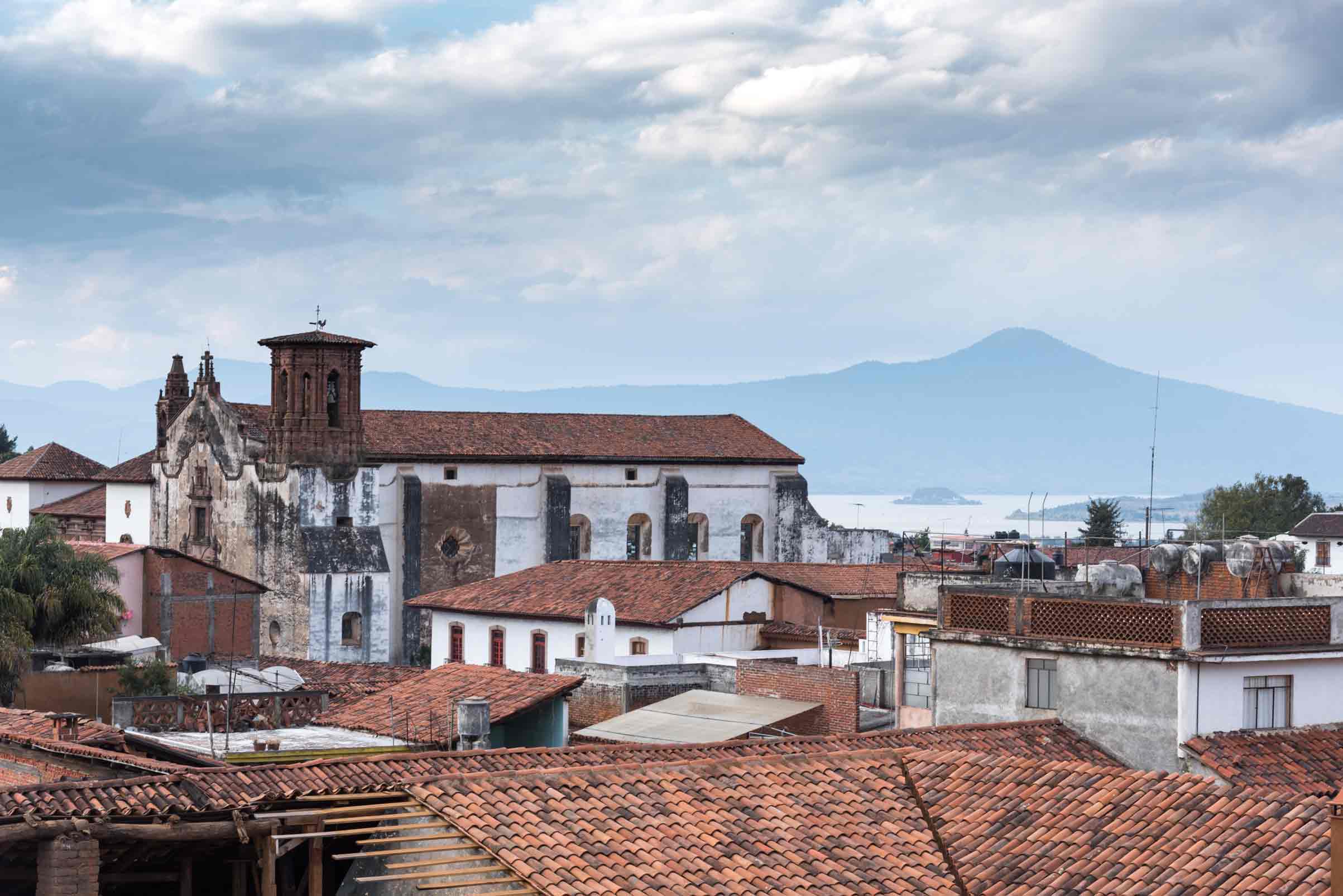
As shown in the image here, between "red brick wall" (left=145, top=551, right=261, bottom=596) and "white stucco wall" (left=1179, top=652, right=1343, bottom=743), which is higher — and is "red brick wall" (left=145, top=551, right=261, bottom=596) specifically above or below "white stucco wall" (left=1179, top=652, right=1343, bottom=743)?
below

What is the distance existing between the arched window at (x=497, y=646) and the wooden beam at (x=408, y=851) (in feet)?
102

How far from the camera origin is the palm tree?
41531 millimetres

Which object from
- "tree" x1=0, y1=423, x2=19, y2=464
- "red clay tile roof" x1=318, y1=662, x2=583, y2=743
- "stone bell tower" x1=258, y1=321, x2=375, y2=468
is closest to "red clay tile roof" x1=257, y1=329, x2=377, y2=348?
"stone bell tower" x1=258, y1=321, x2=375, y2=468

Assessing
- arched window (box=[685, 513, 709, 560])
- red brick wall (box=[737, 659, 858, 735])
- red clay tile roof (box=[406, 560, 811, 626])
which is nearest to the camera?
red brick wall (box=[737, 659, 858, 735])

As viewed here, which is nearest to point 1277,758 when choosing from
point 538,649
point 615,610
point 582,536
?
point 615,610

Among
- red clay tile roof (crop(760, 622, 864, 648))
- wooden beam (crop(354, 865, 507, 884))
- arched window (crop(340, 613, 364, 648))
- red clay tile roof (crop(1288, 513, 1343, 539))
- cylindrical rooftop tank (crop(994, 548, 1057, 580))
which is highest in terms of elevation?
cylindrical rooftop tank (crop(994, 548, 1057, 580))

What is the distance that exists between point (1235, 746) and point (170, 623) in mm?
36917

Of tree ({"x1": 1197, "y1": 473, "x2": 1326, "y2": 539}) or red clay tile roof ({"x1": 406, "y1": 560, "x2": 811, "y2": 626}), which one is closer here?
red clay tile roof ({"x1": 406, "y1": 560, "x2": 811, "y2": 626})

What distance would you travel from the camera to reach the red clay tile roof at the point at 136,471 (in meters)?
71.4

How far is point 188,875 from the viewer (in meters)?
16.6

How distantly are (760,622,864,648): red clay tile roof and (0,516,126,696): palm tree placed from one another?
1524 centimetres

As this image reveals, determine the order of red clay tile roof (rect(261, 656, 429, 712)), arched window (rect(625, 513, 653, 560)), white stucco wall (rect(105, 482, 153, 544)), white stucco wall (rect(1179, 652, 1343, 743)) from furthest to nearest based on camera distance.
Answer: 1. white stucco wall (rect(105, 482, 153, 544))
2. arched window (rect(625, 513, 653, 560))
3. red clay tile roof (rect(261, 656, 429, 712))
4. white stucco wall (rect(1179, 652, 1343, 743))

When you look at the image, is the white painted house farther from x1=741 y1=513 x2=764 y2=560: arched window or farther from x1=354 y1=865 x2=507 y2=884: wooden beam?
x1=354 y1=865 x2=507 y2=884: wooden beam

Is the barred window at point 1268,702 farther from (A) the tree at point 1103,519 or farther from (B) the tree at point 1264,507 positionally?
(B) the tree at point 1264,507
